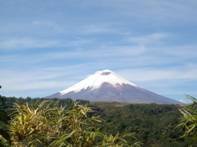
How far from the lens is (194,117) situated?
6.20m

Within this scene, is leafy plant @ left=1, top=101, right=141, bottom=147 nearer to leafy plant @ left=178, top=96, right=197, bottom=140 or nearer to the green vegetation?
the green vegetation

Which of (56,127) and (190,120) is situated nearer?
(190,120)

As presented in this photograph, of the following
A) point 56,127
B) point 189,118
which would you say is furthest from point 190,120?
point 56,127

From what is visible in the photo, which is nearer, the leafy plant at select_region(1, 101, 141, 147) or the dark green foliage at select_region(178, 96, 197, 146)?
the dark green foliage at select_region(178, 96, 197, 146)

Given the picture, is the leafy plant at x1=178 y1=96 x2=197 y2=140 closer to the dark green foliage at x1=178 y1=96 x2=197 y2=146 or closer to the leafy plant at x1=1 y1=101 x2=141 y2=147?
the dark green foliage at x1=178 y1=96 x2=197 y2=146

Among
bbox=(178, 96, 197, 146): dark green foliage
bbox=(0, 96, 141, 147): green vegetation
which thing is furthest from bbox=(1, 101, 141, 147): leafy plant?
bbox=(178, 96, 197, 146): dark green foliage

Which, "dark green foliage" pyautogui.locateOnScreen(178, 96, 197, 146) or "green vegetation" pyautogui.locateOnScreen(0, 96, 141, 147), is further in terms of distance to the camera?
"green vegetation" pyautogui.locateOnScreen(0, 96, 141, 147)

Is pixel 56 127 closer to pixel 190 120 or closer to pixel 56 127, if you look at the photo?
pixel 56 127

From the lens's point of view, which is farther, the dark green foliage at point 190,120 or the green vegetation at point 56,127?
the green vegetation at point 56,127

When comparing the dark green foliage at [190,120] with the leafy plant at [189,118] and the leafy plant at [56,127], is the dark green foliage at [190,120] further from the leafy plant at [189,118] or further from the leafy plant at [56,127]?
the leafy plant at [56,127]

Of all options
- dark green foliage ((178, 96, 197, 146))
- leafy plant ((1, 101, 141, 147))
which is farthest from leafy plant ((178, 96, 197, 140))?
leafy plant ((1, 101, 141, 147))

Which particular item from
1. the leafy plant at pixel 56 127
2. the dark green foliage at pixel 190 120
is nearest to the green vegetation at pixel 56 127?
the leafy plant at pixel 56 127

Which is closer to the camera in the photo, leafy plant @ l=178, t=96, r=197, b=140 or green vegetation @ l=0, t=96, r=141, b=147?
leafy plant @ l=178, t=96, r=197, b=140

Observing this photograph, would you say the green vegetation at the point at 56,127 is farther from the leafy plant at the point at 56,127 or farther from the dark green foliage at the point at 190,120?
the dark green foliage at the point at 190,120
